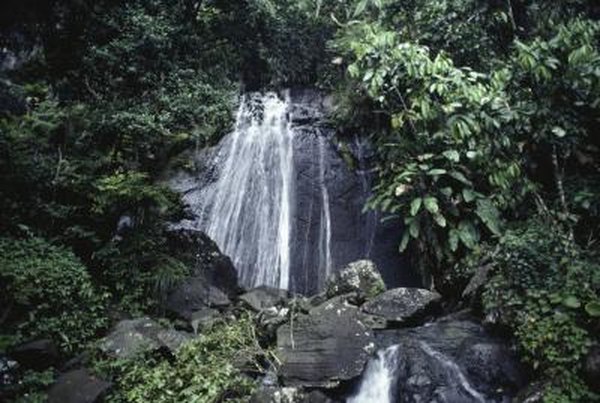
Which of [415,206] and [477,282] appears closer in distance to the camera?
[477,282]

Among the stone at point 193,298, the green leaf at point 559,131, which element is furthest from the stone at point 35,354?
the green leaf at point 559,131

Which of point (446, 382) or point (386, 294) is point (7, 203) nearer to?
point (386, 294)

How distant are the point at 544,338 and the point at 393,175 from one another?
16.3ft

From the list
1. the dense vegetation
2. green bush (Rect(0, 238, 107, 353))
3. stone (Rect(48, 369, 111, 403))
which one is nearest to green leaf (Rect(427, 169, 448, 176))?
the dense vegetation

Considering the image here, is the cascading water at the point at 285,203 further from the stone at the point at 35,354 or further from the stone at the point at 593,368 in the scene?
the stone at the point at 593,368

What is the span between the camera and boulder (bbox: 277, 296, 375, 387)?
6.03 metres

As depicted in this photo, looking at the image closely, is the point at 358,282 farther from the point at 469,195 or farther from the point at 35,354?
the point at 35,354

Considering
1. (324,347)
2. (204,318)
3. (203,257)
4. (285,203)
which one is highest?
(285,203)

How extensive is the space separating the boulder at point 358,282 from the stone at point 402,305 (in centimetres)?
36

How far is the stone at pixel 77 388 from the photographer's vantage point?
18.6 feet

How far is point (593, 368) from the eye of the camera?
5.02 meters

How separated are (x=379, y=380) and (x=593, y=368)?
97.2 inches

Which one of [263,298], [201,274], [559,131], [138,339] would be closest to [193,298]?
[201,274]

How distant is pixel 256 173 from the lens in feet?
40.1
